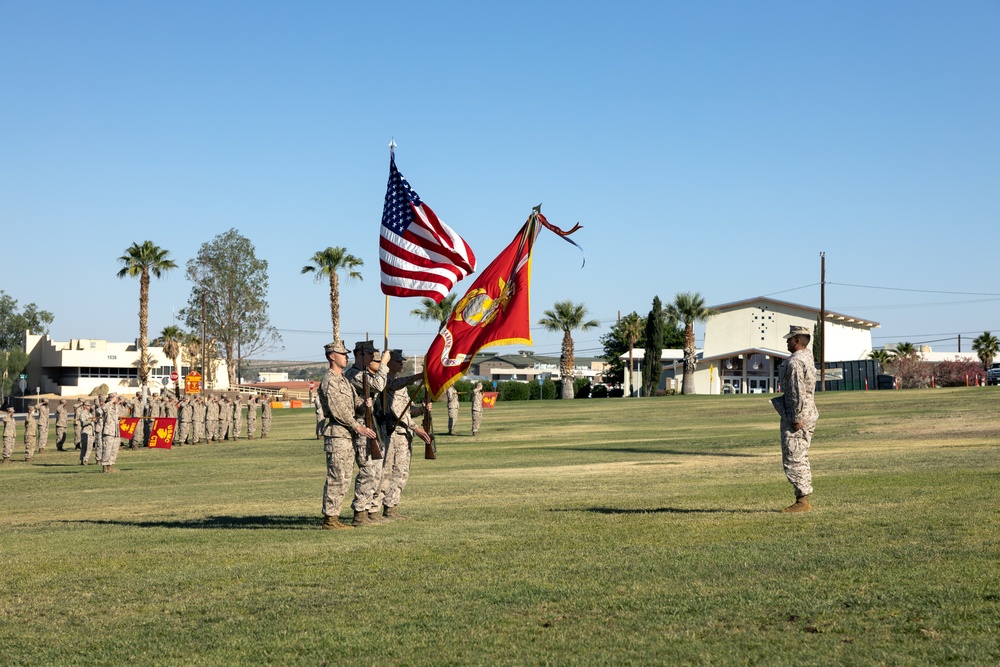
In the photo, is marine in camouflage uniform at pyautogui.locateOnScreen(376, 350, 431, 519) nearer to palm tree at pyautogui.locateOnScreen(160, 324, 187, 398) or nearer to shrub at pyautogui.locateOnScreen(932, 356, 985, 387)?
shrub at pyautogui.locateOnScreen(932, 356, 985, 387)

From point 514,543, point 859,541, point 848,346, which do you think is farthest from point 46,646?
point 848,346

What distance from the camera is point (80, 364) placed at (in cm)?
12212

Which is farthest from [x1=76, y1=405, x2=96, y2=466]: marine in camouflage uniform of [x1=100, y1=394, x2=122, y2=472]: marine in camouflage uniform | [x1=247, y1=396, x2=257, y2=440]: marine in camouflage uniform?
[x1=247, y1=396, x2=257, y2=440]: marine in camouflage uniform

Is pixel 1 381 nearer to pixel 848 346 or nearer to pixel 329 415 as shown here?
pixel 848 346

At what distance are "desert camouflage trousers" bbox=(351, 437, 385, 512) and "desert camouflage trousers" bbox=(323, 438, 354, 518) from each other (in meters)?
0.23

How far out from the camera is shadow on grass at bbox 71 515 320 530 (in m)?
13.9

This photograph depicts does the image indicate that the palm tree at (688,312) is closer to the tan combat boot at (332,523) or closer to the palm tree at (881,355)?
the palm tree at (881,355)

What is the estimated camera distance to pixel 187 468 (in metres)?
28.5

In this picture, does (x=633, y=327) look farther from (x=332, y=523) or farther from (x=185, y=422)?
(x=332, y=523)

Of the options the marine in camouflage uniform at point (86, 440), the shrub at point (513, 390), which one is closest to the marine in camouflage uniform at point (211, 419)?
the marine in camouflage uniform at point (86, 440)

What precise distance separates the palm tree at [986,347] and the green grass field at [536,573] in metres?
83.1

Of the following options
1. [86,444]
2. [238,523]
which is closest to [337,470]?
[238,523]

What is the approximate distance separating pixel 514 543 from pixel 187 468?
19.1 meters

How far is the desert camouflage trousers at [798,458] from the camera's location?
12914mm
